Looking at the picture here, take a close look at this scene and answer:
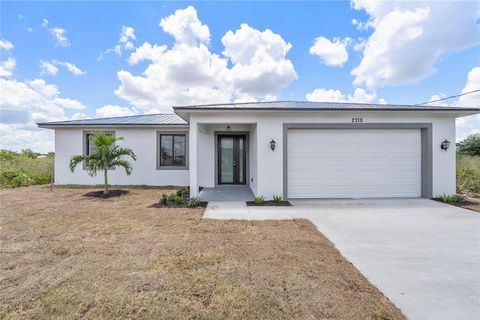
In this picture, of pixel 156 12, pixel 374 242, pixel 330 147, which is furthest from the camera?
pixel 156 12

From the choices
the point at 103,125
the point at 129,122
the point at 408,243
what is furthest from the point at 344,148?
the point at 103,125

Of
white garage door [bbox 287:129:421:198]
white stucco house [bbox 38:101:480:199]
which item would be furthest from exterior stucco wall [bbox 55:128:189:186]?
white garage door [bbox 287:129:421:198]

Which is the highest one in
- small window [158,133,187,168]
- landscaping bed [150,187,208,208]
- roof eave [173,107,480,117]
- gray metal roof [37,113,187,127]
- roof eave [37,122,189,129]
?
gray metal roof [37,113,187,127]

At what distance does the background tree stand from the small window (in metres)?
23.8

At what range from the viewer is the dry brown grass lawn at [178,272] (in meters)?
2.29

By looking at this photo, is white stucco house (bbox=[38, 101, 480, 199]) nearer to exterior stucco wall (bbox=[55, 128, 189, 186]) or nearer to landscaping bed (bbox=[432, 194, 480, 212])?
landscaping bed (bbox=[432, 194, 480, 212])

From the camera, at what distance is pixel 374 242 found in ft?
13.7

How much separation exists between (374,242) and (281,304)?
9.03 feet

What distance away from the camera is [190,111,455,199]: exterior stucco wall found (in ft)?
24.6

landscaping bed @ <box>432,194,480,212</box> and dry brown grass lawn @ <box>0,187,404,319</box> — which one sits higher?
landscaping bed @ <box>432,194,480,212</box>

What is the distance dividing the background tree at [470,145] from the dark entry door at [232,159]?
21.2 meters

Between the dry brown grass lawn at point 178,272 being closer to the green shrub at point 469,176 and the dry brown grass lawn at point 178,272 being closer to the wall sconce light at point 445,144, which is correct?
the wall sconce light at point 445,144

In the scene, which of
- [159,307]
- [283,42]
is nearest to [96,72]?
[283,42]

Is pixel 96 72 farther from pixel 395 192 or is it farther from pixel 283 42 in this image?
pixel 395 192
